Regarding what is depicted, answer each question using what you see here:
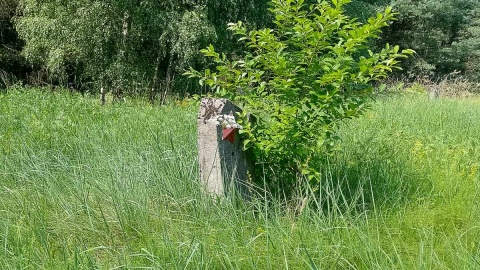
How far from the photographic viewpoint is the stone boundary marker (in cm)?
241

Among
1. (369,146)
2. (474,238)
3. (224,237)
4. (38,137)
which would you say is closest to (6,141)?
(38,137)

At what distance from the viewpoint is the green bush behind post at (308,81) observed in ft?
7.70

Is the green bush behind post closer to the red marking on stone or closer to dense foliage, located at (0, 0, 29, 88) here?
the red marking on stone

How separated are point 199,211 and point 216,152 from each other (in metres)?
0.35

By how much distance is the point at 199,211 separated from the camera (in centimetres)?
229

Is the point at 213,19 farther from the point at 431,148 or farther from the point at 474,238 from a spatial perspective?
the point at 474,238

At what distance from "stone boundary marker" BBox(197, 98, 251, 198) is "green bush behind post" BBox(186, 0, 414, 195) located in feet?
0.38

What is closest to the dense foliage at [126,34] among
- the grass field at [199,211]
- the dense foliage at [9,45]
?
the dense foliage at [9,45]

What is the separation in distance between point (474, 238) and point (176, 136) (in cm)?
239

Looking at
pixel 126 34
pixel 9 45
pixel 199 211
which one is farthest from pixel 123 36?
pixel 199 211

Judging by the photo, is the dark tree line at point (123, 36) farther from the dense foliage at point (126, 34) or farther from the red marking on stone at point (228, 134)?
the red marking on stone at point (228, 134)

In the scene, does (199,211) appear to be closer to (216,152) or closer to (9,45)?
(216,152)

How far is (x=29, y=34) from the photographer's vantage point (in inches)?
491

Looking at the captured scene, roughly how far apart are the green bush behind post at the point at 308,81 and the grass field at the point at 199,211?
297mm
